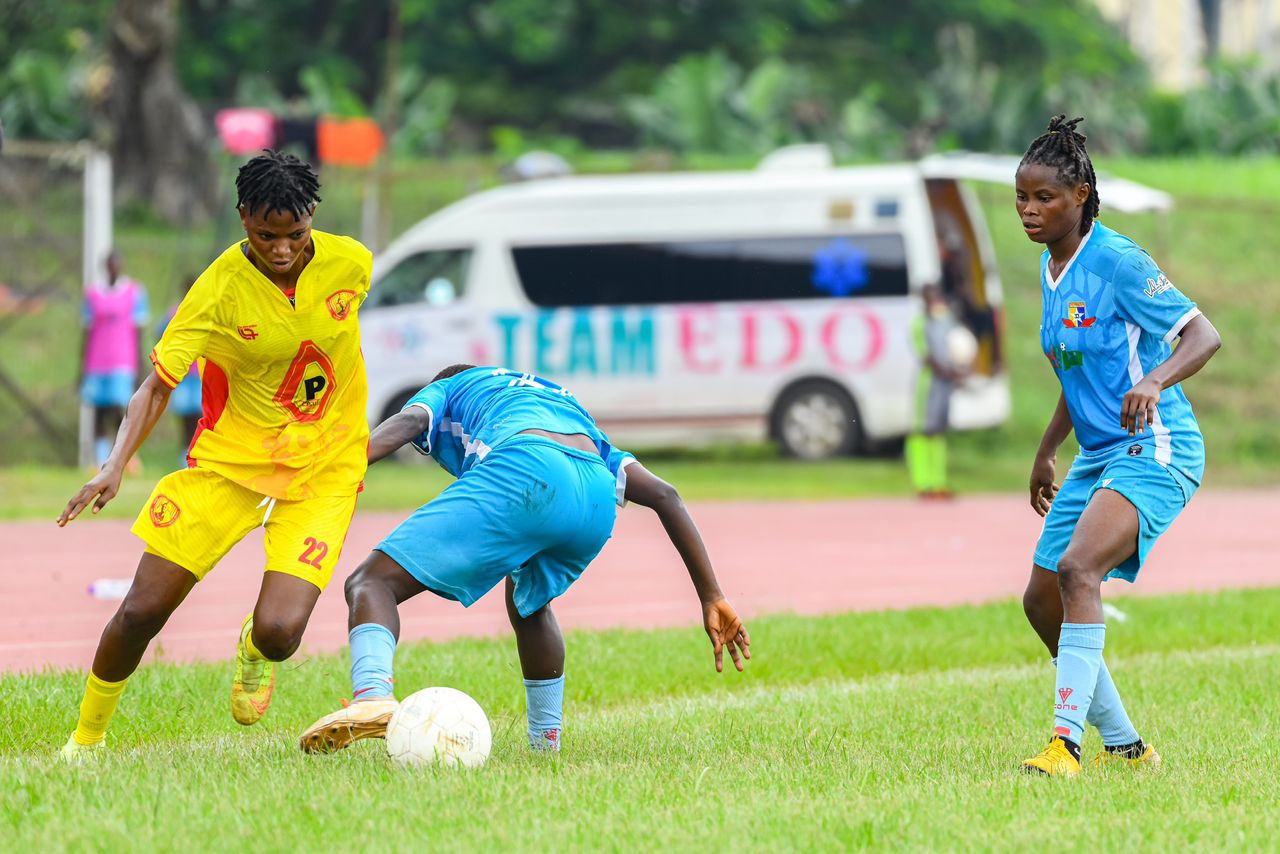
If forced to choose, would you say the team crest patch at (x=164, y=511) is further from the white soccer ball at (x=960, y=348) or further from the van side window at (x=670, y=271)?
the van side window at (x=670, y=271)

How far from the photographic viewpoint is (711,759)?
616 centimetres

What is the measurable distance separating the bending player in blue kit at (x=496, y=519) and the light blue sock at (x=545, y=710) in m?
0.36

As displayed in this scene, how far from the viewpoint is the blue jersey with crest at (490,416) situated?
5.79m

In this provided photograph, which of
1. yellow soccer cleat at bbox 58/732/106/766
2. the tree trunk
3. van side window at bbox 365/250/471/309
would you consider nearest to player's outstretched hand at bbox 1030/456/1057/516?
yellow soccer cleat at bbox 58/732/106/766

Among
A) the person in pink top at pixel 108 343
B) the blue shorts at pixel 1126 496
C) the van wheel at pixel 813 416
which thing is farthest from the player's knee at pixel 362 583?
the van wheel at pixel 813 416

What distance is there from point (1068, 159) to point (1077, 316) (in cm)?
51

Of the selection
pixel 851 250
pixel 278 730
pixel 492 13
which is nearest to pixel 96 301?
pixel 851 250

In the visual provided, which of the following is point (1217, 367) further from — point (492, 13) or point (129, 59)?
point (492, 13)

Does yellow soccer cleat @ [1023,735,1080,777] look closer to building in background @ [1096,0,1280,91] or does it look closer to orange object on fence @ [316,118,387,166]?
orange object on fence @ [316,118,387,166]

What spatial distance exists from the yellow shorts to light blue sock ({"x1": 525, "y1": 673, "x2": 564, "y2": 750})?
0.79 meters

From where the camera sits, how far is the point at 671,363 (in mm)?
20594

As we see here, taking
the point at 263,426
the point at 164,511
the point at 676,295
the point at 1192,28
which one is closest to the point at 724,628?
the point at 263,426

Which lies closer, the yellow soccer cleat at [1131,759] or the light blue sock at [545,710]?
the yellow soccer cleat at [1131,759]

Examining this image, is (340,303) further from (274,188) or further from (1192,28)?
(1192,28)
